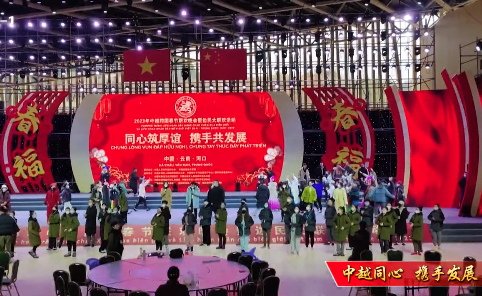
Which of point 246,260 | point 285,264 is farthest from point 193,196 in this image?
point 246,260

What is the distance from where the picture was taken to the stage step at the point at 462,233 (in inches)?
527

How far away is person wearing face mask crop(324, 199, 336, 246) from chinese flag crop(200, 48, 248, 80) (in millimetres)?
6128

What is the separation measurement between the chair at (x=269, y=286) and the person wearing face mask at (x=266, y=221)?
5.24 m

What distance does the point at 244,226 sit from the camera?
39.7ft

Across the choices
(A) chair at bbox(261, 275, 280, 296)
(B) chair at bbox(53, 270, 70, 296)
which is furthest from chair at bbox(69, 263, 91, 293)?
(A) chair at bbox(261, 275, 280, 296)

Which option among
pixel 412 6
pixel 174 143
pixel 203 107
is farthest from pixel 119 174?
pixel 412 6

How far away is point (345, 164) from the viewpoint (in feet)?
59.4

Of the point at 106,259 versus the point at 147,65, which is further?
the point at 147,65

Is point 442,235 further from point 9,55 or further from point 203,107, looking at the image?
point 9,55

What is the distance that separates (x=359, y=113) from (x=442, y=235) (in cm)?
632
